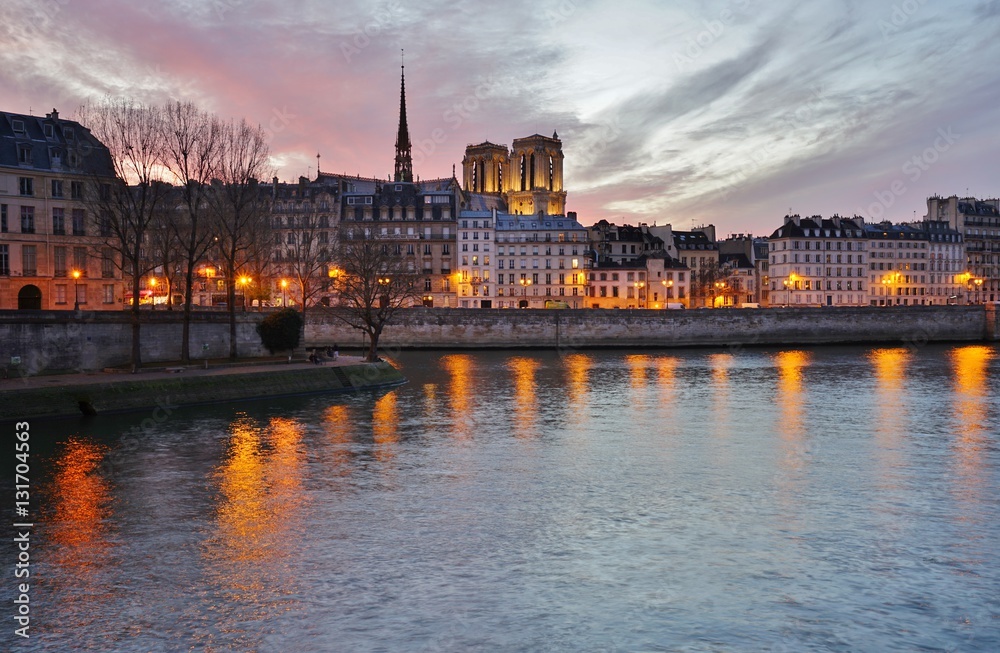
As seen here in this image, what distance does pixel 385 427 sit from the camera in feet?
130

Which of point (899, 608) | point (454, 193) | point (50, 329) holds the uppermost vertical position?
point (454, 193)

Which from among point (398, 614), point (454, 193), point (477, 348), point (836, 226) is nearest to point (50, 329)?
point (398, 614)

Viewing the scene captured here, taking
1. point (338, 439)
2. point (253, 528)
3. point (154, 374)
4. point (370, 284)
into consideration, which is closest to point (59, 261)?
point (154, 374)

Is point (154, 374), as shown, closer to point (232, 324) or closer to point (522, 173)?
point (232, 324)

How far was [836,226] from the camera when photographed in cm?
15188

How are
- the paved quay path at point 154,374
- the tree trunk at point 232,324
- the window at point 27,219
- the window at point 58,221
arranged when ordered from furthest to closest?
1. the window at point 58,221
2. the window at point 27,219
3. the tree trunk at point 232,324
4. the paved quay path at point 154,374

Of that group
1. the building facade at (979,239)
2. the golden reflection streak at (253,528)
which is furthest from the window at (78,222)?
the building facade at (979,239)

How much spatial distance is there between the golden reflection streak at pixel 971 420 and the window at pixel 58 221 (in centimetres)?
5962

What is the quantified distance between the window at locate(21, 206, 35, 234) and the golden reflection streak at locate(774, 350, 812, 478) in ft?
174

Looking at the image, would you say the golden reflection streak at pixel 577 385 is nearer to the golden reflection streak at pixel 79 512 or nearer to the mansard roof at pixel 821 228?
the golden reflection streak at pixel 79 512

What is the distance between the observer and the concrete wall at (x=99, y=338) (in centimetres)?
4606

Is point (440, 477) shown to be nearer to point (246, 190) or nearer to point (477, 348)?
point (246, 190)

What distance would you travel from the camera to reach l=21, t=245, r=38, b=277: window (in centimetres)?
6116

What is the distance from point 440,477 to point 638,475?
6635 millimetres
